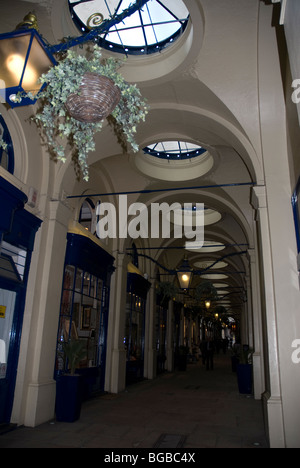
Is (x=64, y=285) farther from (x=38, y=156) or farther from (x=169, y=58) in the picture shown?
(x=169, y=58)

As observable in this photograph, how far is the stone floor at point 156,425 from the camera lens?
4816 mm

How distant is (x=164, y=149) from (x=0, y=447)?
8163mm

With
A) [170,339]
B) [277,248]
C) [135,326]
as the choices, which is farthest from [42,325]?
[170,339]

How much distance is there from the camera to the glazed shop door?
17.8 ft

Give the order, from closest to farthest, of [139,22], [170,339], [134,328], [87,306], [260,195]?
[260,195] → [139,22] → [87,306] → [134,328] → [170,339]

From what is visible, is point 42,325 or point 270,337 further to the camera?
point 42,325

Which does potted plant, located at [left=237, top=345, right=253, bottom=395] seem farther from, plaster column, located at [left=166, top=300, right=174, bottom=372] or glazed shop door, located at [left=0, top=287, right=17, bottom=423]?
plaster column, located at [left=166, top=300, right=174, bottom=372]

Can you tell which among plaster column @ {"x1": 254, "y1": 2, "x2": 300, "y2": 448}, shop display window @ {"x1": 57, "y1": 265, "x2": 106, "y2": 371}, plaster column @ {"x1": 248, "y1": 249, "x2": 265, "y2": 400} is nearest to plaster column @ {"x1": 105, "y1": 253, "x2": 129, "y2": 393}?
shop display window @ {"x1": 57, "y1": 265, "x2": 106, "y2": 371}

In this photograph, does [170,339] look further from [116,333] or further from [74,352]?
[74,352]

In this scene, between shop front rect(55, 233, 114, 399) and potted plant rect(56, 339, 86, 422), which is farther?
shop front rect(55, 233, 114, 399)

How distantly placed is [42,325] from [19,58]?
4604 mm

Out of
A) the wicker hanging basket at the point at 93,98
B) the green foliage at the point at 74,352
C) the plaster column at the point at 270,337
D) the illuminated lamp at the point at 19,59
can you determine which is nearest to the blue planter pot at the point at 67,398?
the green foliage at the point at 74,352

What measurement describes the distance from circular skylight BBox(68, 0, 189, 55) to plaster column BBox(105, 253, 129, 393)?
19.3 feet

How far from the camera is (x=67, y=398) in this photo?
6012 mm
